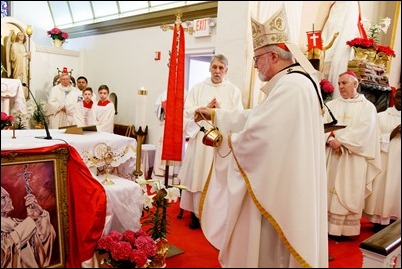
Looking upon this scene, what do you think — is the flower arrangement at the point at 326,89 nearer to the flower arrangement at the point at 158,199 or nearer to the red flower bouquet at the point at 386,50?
the red flower bouquet at the point at 386,50

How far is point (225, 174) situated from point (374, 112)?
146 centimetres

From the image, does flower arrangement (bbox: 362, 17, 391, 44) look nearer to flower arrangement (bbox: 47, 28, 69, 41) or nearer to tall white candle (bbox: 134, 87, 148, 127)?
tall white candle (bbox: 134, 87, 148, 127)

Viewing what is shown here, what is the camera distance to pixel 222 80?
9.46ft

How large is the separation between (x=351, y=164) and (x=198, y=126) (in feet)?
4.43

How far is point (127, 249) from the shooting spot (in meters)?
2.06

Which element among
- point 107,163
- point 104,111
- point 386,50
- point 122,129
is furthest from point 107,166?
point 386,50

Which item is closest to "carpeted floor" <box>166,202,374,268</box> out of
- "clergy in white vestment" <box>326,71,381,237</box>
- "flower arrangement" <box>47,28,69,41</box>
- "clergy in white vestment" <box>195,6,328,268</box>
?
"clergy in white vestment" <box>195,6,328,268</box>

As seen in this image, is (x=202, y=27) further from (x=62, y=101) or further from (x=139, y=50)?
(x=62, y=101)

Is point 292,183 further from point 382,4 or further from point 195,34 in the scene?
point 195,34

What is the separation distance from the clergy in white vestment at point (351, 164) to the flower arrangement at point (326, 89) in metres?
0.47

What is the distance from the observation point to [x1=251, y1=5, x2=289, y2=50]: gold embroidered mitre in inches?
58.2

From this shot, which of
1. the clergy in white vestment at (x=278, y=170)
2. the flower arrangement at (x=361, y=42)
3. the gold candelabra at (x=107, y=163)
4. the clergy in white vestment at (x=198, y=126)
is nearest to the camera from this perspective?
the clergy in white vestment at (x=278, y=170)

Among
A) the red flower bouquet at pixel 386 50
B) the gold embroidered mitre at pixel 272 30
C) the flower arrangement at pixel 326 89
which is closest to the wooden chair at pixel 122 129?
the gold embroidered mitre at pixel 272 30

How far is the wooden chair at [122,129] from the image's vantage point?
7.04 feet
